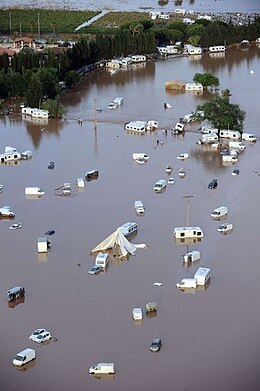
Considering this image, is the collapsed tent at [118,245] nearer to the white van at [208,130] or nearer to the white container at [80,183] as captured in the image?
the white container at [80,183]

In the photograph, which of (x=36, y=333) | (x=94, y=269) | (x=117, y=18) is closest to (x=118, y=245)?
(x=94, y=269)

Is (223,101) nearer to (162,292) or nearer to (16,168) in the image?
(16,168)

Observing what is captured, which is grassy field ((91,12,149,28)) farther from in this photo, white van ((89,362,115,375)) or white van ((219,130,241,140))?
white van ((89,362,115,375))

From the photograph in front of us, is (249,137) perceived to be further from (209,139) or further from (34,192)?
(34,192)

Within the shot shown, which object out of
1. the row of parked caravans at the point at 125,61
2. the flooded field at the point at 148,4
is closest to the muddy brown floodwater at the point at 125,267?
the row of parked caravans at the point at 125,61

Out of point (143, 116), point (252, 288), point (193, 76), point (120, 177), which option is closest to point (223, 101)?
point (143, 116)

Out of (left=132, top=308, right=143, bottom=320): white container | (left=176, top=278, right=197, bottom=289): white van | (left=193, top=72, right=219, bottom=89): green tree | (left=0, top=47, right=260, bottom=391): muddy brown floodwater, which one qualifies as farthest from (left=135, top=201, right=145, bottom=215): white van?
(left=193, top=72, right=219, bottom=89): green tree
